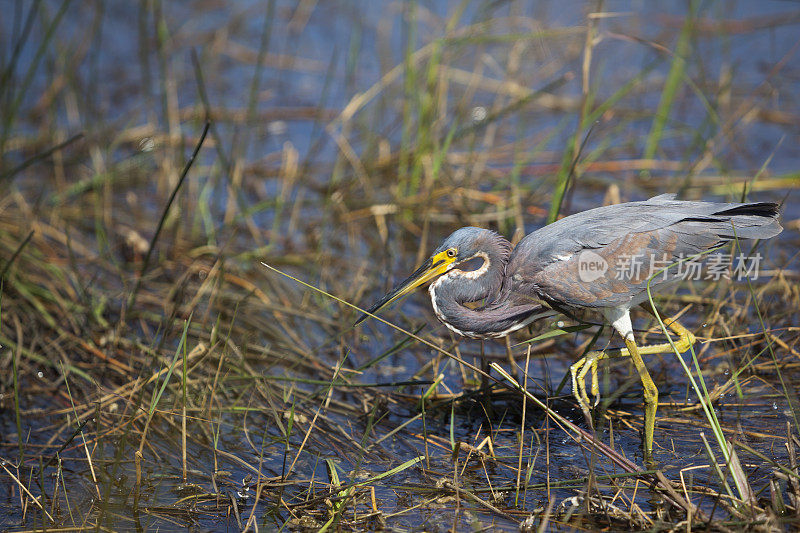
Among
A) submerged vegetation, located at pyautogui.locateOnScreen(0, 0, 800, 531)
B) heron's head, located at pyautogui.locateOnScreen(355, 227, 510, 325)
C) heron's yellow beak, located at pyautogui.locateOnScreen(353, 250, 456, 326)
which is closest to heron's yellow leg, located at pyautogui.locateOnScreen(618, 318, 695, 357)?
submerged vegetation, located at pyautogui.locateOnScreen(0, 0, 800, 531)

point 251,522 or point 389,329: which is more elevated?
point 251,522

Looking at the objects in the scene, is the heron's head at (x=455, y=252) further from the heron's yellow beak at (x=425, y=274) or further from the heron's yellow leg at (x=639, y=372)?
the heron's yellow leg at (x=639, y=372)

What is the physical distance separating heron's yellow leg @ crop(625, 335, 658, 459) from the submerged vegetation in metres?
0.09

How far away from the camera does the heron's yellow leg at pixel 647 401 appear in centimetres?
371

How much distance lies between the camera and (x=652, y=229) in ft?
12.7

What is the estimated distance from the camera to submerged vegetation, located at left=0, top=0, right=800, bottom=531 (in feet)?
11.0

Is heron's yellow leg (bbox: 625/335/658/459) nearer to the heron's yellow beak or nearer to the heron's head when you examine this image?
the heron's head

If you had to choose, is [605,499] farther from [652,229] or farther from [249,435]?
[249,435]

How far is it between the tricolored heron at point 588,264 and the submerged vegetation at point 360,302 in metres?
0.19

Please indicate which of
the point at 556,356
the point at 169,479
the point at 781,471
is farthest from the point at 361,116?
the point at 781,471

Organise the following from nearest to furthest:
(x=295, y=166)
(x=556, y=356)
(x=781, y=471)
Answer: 1. (x=781, y=471)
2. (x=556, y=356)
3. (x=295, y=166)

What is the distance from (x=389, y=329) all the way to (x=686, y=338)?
66.2 inches

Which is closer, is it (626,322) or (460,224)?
(626,322)

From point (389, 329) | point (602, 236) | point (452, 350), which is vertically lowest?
point (389, 329)
